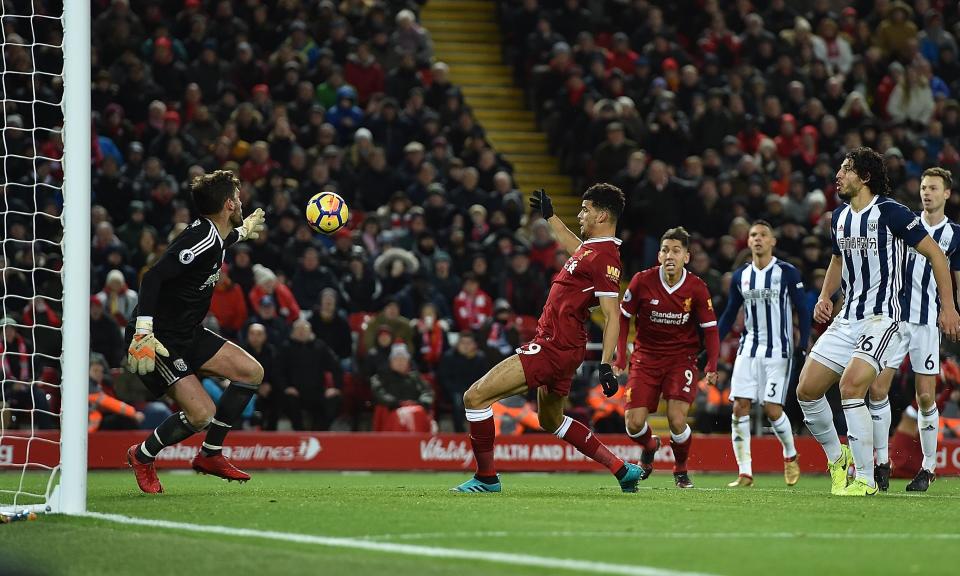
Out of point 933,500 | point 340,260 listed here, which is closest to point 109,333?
point 340,260

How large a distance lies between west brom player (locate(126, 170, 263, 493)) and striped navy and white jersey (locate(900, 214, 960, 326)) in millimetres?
5119

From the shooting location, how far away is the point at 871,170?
10.8m

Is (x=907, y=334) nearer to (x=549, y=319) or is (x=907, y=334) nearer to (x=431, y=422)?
(x=549, y=319)

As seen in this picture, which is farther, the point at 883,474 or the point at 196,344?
the point at 883,474

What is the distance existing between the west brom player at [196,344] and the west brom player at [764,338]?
16.4 ft

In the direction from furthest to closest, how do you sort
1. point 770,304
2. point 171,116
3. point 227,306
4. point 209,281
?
1. point 171,116
2. point 227,306
3. point 770,304
4. point 209,281

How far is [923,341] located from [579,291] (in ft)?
11.6

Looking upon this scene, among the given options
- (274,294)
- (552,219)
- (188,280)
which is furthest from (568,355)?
(274,294)

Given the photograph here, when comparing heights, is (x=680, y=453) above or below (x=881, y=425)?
below

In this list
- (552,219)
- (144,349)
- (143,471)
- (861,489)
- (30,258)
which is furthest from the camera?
(30,258)

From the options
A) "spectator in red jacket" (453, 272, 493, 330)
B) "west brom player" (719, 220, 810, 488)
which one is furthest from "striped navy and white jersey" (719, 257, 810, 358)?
"spectator in red jacket" (453, 272, 493, 330)

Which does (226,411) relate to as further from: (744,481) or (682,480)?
(744,481)

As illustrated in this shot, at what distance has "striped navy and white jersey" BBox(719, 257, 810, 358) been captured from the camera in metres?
13.4

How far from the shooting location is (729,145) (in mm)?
22156
